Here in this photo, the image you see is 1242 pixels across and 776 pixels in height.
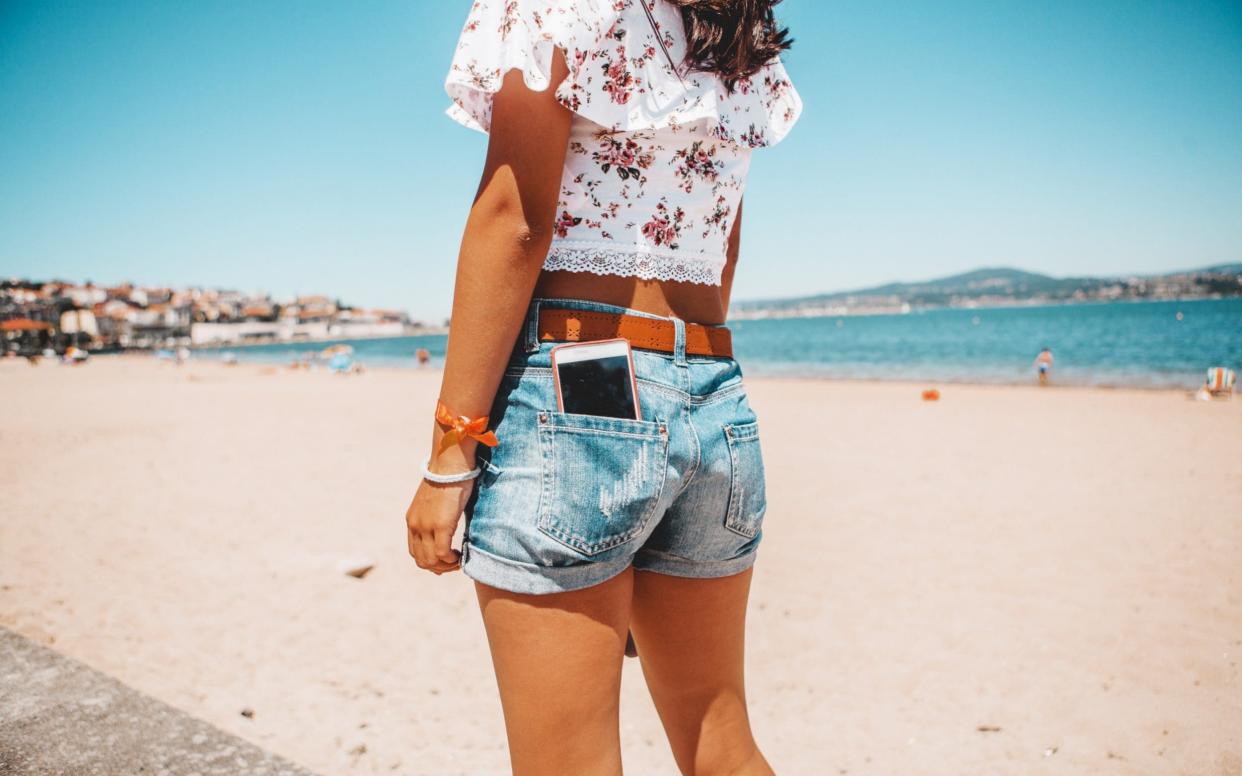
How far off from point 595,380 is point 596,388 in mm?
11

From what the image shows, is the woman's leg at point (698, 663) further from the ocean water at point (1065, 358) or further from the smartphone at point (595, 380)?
the ocean water at point (1065, 358)

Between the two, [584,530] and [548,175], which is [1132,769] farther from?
[548,175]

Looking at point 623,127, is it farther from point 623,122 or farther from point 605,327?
point 605,327

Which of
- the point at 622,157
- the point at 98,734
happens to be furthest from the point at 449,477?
the point at 98,734

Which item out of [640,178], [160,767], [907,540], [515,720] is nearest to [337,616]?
[160,767]

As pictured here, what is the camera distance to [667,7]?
1033 millimetres

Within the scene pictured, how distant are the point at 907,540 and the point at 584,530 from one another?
479 centimetres


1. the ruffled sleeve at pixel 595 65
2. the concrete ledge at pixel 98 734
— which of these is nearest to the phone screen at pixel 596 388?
the ruffled sleeve at pixel 595 65

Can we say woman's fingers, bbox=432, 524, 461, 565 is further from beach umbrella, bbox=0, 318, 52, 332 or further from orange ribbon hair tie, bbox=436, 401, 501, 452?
beach umbrella, bbox=0, 318, 52, 332

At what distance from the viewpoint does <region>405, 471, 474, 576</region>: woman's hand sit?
3.11 feet

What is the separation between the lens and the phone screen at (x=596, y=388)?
91 cm

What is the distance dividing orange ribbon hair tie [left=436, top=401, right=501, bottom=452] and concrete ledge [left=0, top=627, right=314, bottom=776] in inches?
50.0

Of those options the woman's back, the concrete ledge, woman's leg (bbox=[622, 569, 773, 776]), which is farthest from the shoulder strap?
the concrete ledge

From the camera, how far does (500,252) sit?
0.92m
